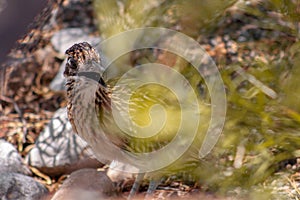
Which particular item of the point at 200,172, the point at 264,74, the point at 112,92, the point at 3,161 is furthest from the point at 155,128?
the point at 3,161

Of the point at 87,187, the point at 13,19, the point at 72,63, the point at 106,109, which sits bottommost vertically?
the point at 87,187

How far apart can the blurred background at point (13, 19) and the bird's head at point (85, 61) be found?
1827 millimetres

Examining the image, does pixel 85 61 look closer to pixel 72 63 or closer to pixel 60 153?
pixel 72 63

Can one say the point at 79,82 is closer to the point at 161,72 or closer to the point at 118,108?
the point at 118,108

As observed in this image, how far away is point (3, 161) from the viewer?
386 cm

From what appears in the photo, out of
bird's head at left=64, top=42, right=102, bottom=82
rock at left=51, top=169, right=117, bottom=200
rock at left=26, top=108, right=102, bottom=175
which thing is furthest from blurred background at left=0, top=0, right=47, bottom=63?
rock at left=26, top=108, right=102, bottom=175

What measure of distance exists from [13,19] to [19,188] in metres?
2.74

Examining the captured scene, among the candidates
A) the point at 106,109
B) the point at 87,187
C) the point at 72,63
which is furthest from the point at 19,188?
the point at 72,63

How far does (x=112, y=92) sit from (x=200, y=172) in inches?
36.0

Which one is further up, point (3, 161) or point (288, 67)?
point (288, 67)

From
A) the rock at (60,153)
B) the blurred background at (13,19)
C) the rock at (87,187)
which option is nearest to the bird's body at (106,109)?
the rock at (87,187)

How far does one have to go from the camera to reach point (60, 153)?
Result: 399cm

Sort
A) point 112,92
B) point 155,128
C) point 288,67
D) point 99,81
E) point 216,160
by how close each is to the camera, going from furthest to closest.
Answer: point 112,92
point 99,81
point 288,67
point 216,160
point 155,128

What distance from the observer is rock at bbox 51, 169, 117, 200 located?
11.0 ft
